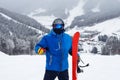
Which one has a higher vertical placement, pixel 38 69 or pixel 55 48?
pixel 55 48

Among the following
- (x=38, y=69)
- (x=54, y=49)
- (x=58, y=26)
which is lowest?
(x=38, y=69)

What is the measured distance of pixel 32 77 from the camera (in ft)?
42.7

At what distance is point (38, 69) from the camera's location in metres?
15.1

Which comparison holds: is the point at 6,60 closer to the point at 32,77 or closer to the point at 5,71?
the point at 5,71

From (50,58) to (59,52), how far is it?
0.24 metres

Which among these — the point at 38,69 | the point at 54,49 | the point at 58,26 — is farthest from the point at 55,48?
the point at 38,69

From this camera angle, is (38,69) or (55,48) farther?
(38,69)

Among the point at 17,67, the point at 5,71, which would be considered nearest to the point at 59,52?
the point at 5,71

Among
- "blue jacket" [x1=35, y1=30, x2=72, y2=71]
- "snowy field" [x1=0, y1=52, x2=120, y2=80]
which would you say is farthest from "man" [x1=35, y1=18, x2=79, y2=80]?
"snowy field" [x1=0, y1=52, x2=120, y2=80]

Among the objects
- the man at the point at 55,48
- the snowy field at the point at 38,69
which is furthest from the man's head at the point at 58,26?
the snowy field at the point at 38,69

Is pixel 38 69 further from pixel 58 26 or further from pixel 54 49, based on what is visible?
pixel 58 26

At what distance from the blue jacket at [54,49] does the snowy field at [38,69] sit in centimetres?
504

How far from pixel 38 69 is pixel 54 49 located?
25.3ft

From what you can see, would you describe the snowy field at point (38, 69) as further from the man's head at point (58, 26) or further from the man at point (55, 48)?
the man's head at point (58, 26)
